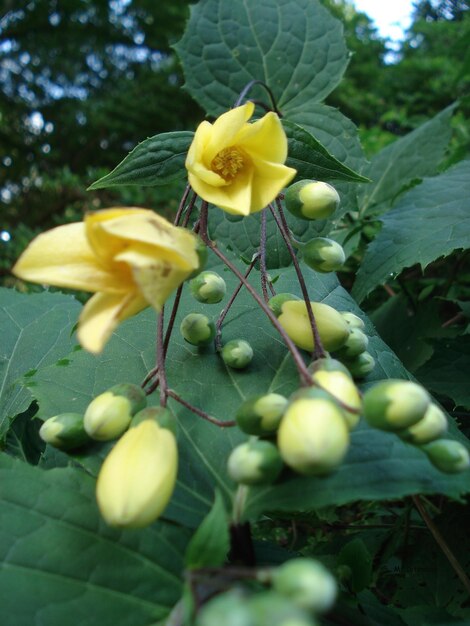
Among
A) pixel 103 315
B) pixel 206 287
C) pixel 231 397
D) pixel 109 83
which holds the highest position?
pixel 103 315

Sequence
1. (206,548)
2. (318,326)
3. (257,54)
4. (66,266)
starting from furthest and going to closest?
(257,54), (318,326), (66,266), (206,548)

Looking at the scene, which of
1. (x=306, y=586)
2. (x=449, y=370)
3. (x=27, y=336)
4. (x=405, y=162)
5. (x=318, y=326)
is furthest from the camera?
(x=405, y=162)

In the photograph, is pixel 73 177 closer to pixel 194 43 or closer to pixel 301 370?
pixel 194 43

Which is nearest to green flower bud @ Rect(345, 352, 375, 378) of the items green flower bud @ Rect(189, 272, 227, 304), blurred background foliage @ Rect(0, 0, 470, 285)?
green flower bud @ Rect(189, 272, 227, 304)

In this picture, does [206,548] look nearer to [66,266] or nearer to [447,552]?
[66,266]

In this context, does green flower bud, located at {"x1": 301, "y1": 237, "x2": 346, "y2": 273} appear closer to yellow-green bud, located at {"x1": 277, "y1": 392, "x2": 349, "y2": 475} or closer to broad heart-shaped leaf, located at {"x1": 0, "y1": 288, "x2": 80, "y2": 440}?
yellow-green bud, located at {"x1": 277, "y1": 392, "x2": 349, "y2": 475}

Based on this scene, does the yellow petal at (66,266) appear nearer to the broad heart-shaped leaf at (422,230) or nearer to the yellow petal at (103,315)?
the yellow petal at (103,315)

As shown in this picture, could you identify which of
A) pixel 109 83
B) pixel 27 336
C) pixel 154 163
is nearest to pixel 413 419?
pixel 154 163
